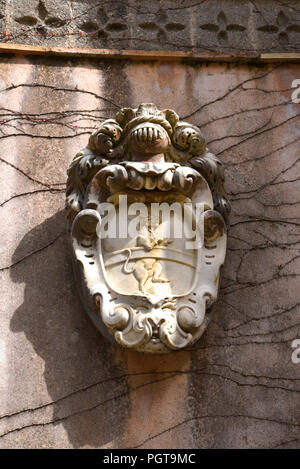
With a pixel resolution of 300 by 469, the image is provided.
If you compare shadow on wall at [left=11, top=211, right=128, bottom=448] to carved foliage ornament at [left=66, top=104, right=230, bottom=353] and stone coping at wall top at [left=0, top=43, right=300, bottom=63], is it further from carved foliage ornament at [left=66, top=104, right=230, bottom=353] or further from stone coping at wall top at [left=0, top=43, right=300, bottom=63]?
stone coping at wall top at [left=0, top=43, right=300, bottom=63]

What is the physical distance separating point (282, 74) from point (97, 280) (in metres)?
1.96

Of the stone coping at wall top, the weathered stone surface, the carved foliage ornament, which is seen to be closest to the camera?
the carved foliage ornament

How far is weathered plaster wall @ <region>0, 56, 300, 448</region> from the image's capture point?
438 centimetres

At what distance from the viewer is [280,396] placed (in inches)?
177

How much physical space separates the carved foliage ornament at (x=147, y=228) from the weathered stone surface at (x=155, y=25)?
831 millimetres

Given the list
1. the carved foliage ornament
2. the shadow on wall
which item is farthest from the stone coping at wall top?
the shadow on wall

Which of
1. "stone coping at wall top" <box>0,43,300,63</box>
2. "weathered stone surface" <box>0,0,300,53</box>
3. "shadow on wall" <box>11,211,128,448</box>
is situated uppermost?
"weathered stone surface" <box>0,0,300,53</box>

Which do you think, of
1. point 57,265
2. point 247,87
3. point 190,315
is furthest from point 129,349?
point 247,87

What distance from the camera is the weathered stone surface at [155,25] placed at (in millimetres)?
5434

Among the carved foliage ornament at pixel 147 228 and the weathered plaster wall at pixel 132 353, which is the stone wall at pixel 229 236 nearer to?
the weathered plaster wall at pixel 132 353

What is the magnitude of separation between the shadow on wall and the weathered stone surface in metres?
1.41

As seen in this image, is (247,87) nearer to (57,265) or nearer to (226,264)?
(226,264)

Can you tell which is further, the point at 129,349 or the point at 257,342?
the point at 257,342

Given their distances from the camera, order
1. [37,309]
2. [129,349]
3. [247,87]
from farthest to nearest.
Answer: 1. [247,87]
2. [37,309]
3. [129,349]
